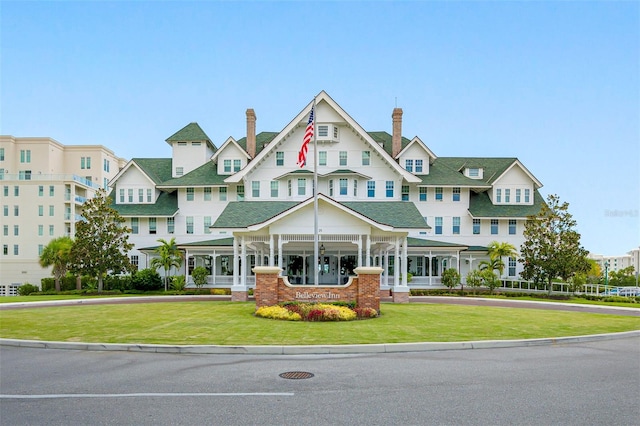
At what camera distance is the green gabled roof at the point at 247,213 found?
29.7m

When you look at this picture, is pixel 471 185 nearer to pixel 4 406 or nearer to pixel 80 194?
pixel 4 406

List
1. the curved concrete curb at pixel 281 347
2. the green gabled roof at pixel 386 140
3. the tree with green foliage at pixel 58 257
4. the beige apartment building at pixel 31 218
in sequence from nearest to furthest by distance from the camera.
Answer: the curved concrete curb at pixel 281 347, the tree with green foliage at pixel 58 257, the green gabled roof at pixel 386 140, the beige apartment building at pixel 31 218

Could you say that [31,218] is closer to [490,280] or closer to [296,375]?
[490,280]

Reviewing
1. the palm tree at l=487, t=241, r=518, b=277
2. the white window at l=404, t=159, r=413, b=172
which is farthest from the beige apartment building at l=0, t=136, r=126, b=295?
the palm tree at l=487, t=241, r=518, b=277

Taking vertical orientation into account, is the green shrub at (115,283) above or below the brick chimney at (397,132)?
below

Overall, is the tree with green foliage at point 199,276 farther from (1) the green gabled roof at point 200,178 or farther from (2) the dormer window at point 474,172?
(2) the dormer window at point 474,172

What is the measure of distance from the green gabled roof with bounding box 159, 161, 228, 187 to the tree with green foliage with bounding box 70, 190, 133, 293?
6.93m

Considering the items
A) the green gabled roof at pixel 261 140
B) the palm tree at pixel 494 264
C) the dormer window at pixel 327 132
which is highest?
the green gabled roof at pixel 261 140

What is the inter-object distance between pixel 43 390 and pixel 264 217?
23303 mm

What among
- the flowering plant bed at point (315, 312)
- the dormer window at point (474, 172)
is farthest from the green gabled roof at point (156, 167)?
the flowering plant bed at point (315, 312)

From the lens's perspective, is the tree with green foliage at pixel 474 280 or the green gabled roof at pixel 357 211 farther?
the tree with green foliage at pixel 474 280

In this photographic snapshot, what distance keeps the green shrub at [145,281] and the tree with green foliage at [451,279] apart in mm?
22475

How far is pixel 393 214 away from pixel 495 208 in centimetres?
1819

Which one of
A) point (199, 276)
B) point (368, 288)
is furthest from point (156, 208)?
point (368, 288)
